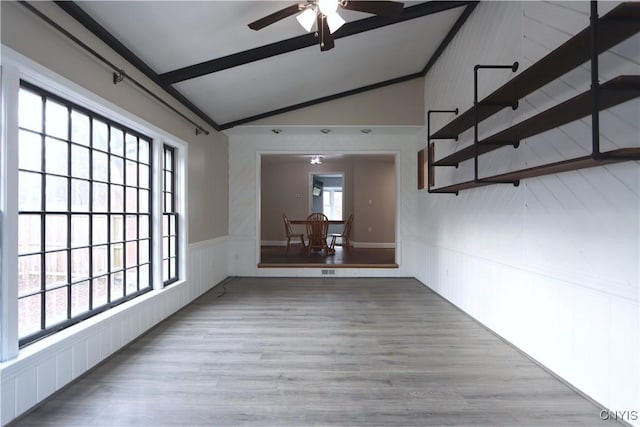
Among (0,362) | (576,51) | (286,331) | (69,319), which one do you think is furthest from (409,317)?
(0,362)

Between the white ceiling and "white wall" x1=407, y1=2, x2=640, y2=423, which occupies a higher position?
the white ceiling

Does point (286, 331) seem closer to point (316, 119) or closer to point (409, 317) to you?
point (409, 317)

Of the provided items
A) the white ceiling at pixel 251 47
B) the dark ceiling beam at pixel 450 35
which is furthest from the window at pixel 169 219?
the dark ceiling beam at pixel 450 35

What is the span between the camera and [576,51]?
182cm

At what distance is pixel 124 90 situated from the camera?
275 cm

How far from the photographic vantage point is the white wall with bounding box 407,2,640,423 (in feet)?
5.76

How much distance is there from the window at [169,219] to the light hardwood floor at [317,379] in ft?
1.87

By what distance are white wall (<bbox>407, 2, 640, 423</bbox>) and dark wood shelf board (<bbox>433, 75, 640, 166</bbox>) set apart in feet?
0.29

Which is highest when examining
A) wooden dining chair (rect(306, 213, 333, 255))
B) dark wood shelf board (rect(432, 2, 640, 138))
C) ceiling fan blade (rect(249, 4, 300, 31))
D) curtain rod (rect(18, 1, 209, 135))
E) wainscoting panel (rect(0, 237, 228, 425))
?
ceiling fan blade (rect(249, 4, 300, 31))

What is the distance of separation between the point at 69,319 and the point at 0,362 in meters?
0.59

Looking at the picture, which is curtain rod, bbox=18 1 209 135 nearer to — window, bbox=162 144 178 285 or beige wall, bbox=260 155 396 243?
window, bbox=162 144 178 285

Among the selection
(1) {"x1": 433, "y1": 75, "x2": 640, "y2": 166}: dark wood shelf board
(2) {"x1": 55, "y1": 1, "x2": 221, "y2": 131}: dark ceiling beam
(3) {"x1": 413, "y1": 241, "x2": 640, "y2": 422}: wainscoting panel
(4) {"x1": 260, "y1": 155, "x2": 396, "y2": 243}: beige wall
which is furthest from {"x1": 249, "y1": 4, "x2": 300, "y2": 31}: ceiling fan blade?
(4) {"x1": 260, "y1": 155, "x2": 396, "y2": 243}: beige wall

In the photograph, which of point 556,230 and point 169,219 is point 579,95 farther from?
point 169,219

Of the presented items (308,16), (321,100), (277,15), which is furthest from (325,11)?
(321,100)
